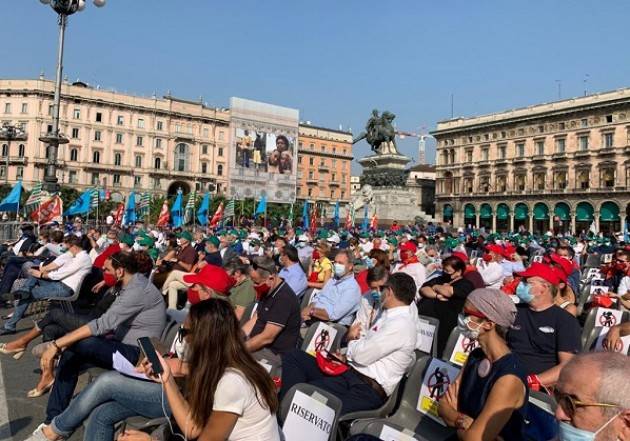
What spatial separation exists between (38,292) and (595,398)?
7.81m

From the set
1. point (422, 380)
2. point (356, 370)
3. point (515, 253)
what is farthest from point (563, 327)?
point (515, 253)

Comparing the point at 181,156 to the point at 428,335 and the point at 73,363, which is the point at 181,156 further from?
the point at 73,363

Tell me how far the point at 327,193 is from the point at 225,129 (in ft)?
71.5

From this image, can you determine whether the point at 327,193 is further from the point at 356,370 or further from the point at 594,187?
the point at 356,370

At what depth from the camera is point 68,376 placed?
495 centimetres

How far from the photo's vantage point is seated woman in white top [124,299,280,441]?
2.94m

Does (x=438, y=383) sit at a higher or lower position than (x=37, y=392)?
higher

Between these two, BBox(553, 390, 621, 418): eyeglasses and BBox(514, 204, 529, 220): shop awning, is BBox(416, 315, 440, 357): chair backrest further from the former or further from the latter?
BBox(514, 204, 529, 220): shop awning

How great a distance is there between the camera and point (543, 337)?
15.5 ft

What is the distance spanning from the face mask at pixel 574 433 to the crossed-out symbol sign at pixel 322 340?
3.47 meters

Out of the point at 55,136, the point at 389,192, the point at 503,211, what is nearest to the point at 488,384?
the point at 55,136

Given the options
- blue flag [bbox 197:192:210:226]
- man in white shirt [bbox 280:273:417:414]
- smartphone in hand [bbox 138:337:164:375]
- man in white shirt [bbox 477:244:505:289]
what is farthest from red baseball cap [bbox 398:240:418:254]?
blue flag [bbox 197:192:210:226]

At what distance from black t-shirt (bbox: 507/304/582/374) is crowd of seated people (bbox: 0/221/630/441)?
1 cm

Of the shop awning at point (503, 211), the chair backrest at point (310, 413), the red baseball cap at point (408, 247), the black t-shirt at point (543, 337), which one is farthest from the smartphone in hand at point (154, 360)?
the shop awning at point (503, 211)
